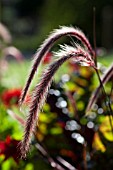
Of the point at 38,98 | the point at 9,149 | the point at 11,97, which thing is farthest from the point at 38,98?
the point at 11,97

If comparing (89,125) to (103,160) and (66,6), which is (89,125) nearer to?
(103,160)

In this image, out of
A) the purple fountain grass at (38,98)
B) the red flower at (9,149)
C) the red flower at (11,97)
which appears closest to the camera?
the purple fountain grass at (38,98)

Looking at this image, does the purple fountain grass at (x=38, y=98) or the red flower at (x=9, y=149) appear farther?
the red flower at (x=9, y=149)

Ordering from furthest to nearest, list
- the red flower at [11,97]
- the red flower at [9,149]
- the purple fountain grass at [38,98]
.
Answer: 1. the red flower at [11,97]
2. the red flower at [9,149]
3. the purple fountain grass at [38,98]

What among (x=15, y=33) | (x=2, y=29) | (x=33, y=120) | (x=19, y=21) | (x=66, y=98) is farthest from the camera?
(x=19, y=21)

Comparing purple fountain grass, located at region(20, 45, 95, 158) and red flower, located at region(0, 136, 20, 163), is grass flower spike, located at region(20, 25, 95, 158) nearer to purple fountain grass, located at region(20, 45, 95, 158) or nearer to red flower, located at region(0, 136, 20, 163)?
purple fountain grass, located at region(20, 45, 95, 158)

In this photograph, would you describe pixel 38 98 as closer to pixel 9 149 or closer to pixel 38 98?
pixel 38 98

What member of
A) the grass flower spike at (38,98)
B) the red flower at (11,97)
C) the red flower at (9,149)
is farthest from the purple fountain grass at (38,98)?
the red flower at (11,97)

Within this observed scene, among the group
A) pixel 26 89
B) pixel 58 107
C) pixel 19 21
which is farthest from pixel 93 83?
pixel 19 21

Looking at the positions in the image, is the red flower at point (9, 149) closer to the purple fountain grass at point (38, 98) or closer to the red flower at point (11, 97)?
the purple fountain grass at point (38, 98)

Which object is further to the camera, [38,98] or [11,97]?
[11,97]

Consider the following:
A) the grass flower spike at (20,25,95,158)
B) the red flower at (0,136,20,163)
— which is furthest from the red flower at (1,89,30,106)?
the grass flower spike at (20,25,95,158)
